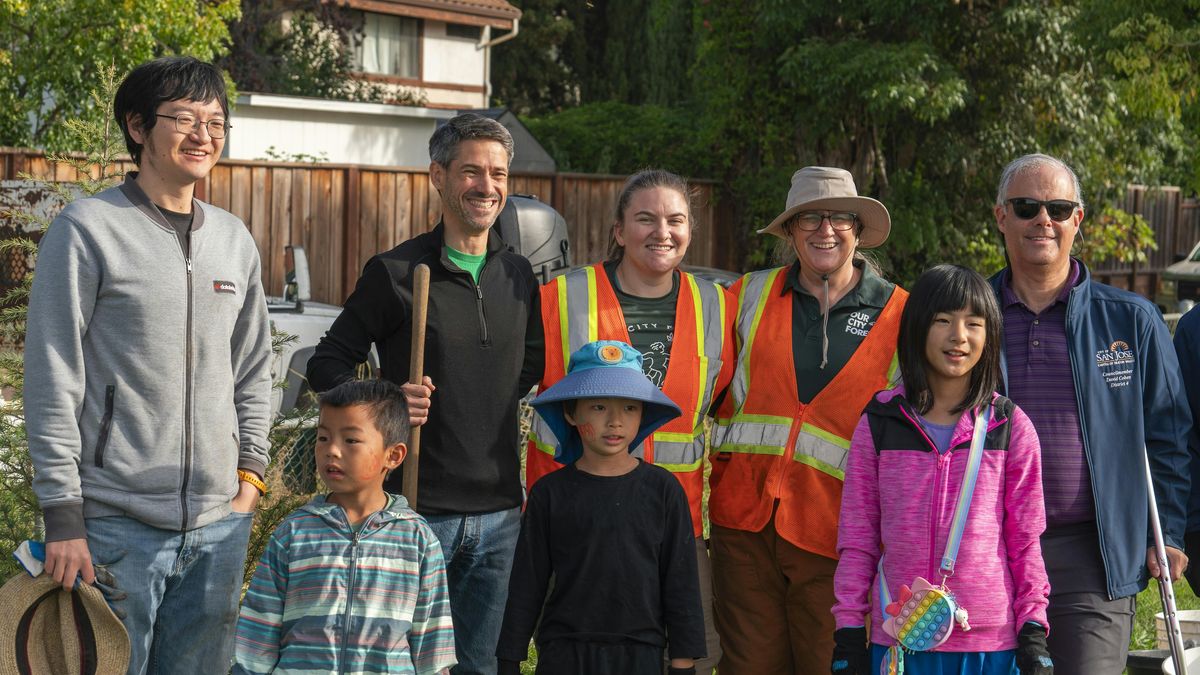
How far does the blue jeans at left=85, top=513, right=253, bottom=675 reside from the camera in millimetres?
3428

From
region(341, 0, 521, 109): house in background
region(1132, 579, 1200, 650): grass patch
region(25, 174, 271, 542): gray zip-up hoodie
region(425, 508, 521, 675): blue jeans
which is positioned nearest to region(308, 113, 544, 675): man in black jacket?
region(425, 508, 521, 675): blue jeans

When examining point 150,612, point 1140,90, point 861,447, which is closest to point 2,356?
point 150,612

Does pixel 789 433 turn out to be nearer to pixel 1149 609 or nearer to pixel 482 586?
pixel 482 586

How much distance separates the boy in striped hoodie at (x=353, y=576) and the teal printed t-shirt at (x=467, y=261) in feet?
1.94

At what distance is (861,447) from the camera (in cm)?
378

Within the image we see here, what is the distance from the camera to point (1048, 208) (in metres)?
3.97

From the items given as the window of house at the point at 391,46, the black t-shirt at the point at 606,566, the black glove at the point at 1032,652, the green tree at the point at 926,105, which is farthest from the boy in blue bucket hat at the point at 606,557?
the window of house at the point at 391,46

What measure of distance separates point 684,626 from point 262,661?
1.16 meters

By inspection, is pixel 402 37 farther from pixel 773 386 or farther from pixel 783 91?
pixel 773 386

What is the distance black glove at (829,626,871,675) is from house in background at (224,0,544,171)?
16326 millimetres

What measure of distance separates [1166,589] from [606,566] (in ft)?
5.22

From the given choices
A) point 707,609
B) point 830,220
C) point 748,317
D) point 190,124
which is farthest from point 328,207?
point 190,124

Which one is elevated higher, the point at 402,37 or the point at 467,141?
the point at 402,37

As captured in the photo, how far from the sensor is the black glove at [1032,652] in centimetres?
348
